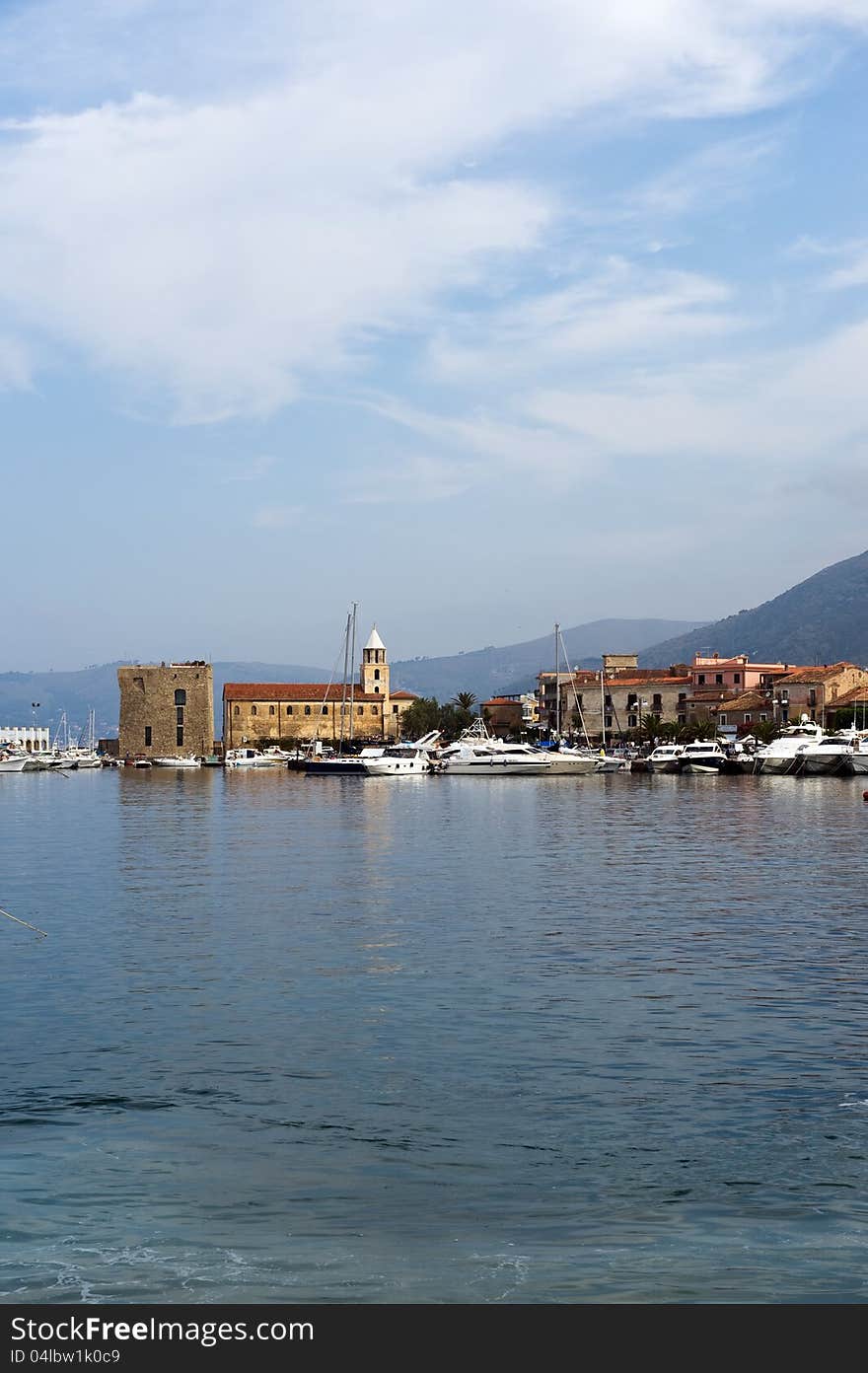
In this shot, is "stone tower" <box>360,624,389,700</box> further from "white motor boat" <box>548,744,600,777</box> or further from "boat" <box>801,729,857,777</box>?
"boat" <box>801,729,857,777</box>

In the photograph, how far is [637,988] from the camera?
52.6 ft

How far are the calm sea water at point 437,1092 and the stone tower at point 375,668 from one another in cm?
12233

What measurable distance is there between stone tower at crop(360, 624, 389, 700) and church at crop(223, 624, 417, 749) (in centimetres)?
528

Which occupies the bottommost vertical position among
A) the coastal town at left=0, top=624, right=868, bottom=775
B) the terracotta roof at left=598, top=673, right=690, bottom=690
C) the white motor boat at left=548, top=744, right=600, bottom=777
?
the white motor boat at left=548, top=744, right=600, bottom=777

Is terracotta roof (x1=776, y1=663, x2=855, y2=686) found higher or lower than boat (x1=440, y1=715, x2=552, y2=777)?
higher

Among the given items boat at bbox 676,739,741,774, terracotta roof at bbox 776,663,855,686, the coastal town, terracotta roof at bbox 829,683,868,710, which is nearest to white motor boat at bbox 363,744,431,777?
the coastal town

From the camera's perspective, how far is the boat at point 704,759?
85.1 metres

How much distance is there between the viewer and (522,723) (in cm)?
13875

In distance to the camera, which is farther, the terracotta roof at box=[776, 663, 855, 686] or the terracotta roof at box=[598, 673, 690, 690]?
the terracotta roof at box=[598, 673, 690, 690]

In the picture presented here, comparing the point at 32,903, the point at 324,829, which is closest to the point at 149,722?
the point at 324,829

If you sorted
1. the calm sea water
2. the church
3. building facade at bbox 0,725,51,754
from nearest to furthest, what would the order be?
the calm sea water
the church
building facade at bbox 0,725,51,754

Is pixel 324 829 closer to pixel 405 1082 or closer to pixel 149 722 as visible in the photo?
pixel 405 1082

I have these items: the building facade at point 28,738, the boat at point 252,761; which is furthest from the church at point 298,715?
the building facade at point 28,738

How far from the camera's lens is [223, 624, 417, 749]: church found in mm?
139750
